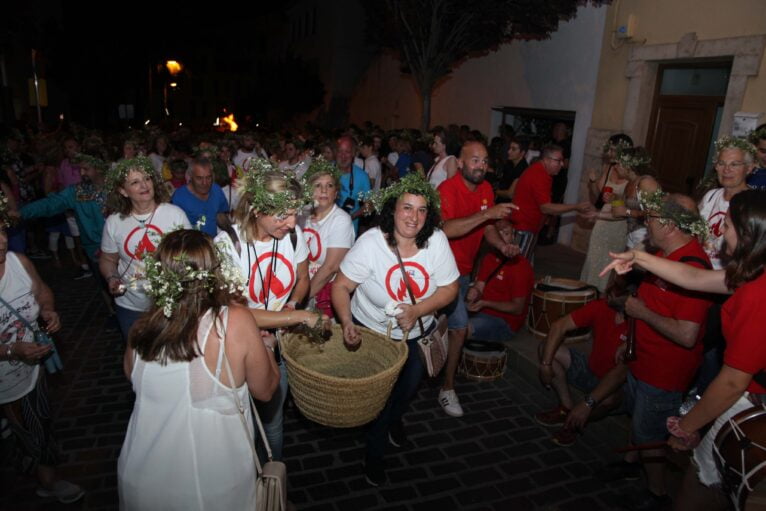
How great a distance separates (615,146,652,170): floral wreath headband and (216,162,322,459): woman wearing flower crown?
13.9 ft

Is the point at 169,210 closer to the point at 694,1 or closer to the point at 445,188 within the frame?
the point at 445,188

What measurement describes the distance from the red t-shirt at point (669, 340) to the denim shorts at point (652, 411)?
67 mm

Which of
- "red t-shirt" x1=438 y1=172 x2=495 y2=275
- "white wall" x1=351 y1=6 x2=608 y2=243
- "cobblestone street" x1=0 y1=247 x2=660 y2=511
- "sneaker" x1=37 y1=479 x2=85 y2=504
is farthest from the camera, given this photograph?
"white wall" x1=351 y1=6 x2=608 y2=243

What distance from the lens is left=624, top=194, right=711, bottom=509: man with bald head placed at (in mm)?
3562

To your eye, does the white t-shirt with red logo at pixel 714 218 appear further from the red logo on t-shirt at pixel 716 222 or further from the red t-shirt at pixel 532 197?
the red t-shirt at pixel 532 197

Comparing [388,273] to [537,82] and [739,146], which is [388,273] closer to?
[739,146]

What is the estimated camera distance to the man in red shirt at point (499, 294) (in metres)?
5.81

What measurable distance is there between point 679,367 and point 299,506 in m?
2.92

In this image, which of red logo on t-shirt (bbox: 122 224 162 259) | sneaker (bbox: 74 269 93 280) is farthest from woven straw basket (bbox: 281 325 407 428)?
sneaker (bbox: 74 269 93 280)

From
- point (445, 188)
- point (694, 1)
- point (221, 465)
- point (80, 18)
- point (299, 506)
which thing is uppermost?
point (80, 18)

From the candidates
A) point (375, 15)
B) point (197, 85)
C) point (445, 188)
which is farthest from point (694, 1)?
point (197, 85)

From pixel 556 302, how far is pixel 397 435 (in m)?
2.50

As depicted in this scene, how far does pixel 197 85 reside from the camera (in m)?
58.3

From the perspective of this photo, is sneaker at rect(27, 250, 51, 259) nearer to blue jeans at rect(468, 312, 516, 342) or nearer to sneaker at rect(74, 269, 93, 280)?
sneaker at rect(74, 269, 93, 280)
